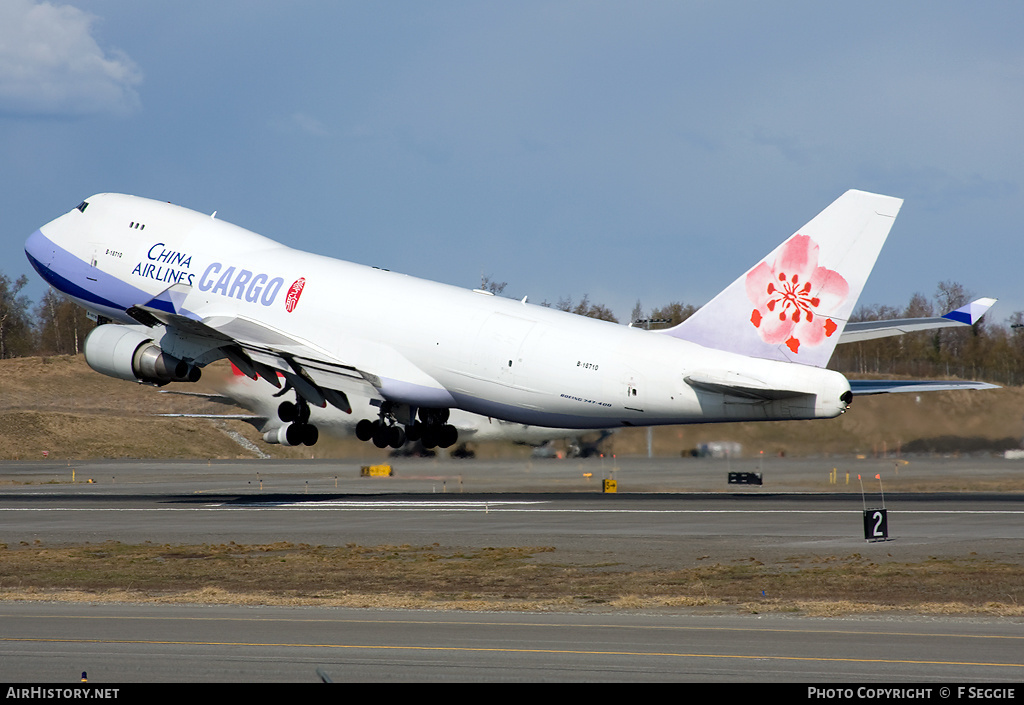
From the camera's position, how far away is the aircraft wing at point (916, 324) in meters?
28.9

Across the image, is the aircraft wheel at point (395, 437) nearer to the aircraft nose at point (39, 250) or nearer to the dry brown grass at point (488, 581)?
the dry brown grass at point (488, 581)

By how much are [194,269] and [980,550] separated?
86.5 feet

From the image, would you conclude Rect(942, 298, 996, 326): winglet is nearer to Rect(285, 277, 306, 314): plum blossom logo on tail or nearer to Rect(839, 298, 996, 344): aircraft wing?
Rect(839, 298, 996, 344): aircraft wing

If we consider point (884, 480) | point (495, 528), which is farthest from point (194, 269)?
point (884, 480)

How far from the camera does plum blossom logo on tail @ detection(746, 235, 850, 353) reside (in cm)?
2947

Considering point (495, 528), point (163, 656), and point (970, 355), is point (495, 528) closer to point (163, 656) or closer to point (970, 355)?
point (163, 656)

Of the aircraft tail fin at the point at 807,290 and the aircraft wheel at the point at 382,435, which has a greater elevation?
the aircraft tail fin at the point at 807,290

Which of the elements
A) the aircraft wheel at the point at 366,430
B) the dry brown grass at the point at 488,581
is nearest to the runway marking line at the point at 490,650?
the dry brown grass at the point at 488,581

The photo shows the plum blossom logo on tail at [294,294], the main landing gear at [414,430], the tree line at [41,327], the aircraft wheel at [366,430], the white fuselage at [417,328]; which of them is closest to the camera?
the white fuselage at [417,328]

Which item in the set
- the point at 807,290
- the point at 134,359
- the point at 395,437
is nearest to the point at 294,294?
the point at 134,359

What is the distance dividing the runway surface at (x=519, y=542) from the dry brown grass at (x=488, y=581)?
1.54 m

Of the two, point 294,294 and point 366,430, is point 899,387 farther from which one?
point 294,294

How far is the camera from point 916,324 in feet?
107

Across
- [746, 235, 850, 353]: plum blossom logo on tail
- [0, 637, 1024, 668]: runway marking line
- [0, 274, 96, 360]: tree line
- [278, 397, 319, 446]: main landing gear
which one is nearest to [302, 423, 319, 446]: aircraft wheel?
[278, 397, 319, 446]: main landing gear
